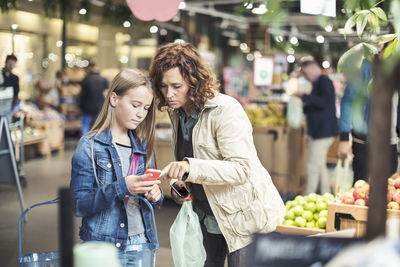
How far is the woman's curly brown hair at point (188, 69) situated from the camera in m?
1.99

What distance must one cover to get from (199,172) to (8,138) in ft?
11.5

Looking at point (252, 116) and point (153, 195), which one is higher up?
point (252, 116)

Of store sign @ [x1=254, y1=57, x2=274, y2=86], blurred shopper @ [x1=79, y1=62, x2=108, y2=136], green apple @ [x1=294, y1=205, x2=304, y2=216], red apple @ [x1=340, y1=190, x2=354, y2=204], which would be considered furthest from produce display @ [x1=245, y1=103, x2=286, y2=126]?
red apple @ [x1=340, y1=190, x2=354, y2=204]

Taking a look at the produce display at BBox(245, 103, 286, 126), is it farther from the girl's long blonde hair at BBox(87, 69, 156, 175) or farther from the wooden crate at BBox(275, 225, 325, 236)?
the girl's long blonde hair at BBox(87, 69, 156, 175)

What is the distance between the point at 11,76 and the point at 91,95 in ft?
8.60

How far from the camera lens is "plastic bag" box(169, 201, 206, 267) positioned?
2.13 meters

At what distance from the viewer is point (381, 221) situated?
2.51 feet

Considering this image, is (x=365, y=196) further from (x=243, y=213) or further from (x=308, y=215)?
(x=243, y=213)

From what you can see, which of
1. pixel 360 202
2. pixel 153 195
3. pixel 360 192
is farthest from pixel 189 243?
pixel 360 192

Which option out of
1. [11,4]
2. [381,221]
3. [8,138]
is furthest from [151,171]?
[11,4]

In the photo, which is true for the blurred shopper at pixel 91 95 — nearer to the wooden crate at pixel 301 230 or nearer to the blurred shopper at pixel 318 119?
the blurred shopper at pixel 318 119

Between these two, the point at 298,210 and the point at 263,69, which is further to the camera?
the point at 263,69

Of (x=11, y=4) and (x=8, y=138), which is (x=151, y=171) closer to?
(x=8, y=138)

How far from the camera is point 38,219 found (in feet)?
16.2
